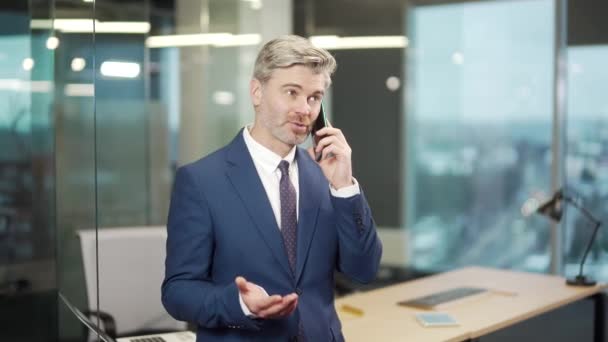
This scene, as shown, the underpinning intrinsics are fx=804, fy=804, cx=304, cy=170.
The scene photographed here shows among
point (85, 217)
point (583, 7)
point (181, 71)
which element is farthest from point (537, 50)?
point (85, 217)

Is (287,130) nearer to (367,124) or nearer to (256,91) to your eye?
(256,91)

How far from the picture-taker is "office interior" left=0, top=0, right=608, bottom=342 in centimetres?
441

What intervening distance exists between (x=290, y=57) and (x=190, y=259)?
57 centimetres

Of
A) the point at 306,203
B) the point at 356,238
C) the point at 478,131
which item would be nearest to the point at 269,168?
the point at 306,203

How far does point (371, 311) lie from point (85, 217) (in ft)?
6.56

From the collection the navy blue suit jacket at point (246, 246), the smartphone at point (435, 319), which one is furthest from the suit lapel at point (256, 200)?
the smartphone at point (435, 319)

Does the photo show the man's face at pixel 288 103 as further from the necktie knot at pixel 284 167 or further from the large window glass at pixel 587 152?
the large window glass at pixel 587 152

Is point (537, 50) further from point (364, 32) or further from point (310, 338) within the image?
point (310, 338)

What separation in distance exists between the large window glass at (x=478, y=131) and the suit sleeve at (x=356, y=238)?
14.9 ft

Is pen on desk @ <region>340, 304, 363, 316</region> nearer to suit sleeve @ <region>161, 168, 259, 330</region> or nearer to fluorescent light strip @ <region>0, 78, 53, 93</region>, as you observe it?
suit sleeve @ <region>161, 168, 259, 330</region>

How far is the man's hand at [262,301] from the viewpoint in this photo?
6.03 ft

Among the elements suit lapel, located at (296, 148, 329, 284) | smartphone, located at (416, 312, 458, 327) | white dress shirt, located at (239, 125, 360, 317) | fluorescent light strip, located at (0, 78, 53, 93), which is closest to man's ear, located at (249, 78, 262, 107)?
white dress shirt, located at (239, 125, 360, 317)

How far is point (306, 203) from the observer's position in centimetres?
218

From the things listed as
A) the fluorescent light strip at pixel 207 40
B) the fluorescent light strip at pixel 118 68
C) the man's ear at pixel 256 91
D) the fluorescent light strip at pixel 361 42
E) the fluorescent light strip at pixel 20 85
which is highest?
the fluorescent light strip at pixel 361 42
